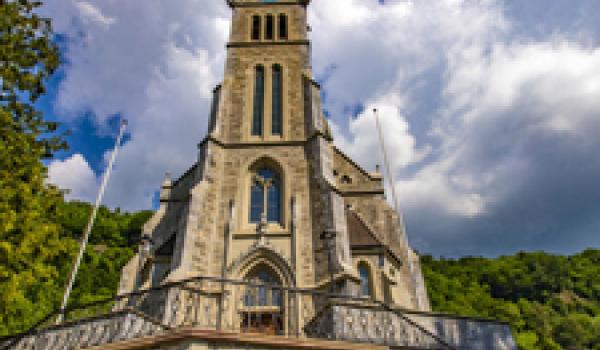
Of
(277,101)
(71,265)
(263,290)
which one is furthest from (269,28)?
(71,265)

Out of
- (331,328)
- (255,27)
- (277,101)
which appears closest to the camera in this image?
(331,328)

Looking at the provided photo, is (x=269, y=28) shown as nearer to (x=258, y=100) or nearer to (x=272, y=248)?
(x=258, y=100)

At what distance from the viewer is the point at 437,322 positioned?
909cm

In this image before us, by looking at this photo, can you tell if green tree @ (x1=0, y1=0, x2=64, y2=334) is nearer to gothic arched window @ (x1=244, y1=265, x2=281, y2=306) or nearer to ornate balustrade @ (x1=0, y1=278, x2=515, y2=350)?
ornate balustrade @ (x1=0, y1=278, x2=515, y2=350)

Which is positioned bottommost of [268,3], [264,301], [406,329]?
[406,329]

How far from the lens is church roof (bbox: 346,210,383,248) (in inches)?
653

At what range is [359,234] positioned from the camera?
17.3m

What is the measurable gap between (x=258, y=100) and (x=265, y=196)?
6161 mm

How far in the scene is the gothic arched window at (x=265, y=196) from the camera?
54.3 ft

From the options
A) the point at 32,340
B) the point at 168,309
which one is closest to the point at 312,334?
the point at 168,309

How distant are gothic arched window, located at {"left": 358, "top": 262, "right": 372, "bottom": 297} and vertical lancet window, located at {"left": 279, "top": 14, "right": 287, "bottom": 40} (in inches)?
600

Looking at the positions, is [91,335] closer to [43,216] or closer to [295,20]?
[43,216]

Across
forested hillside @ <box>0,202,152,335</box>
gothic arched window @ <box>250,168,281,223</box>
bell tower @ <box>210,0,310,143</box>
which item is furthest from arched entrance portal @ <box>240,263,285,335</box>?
bell tower @ <box>210,0,310,143</box>

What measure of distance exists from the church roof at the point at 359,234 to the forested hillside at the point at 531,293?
38.4m
